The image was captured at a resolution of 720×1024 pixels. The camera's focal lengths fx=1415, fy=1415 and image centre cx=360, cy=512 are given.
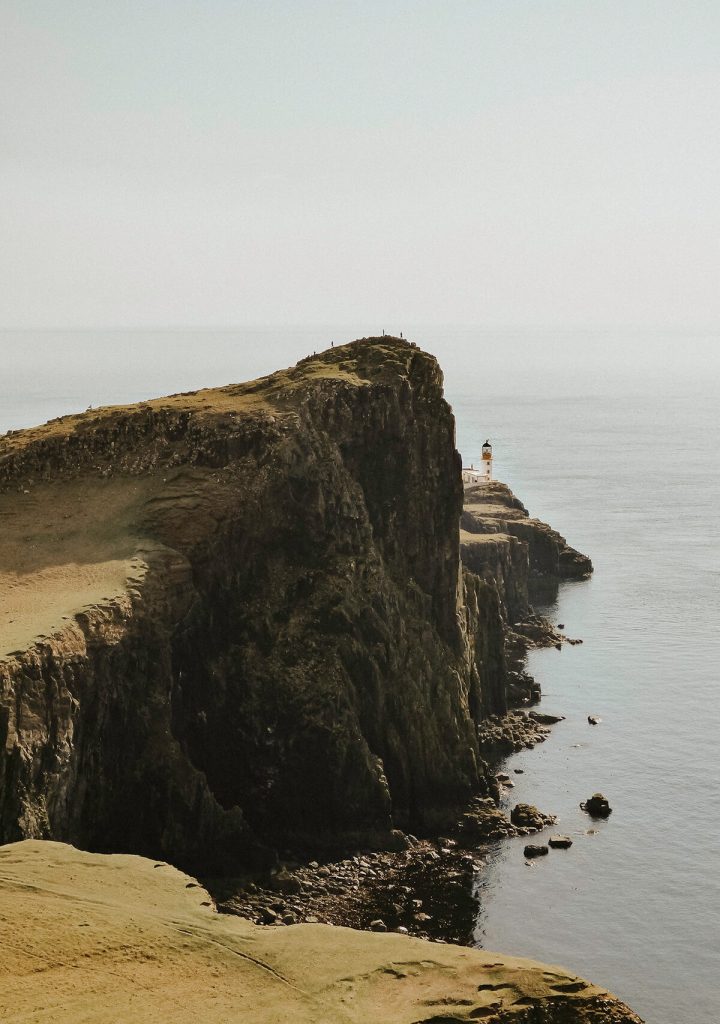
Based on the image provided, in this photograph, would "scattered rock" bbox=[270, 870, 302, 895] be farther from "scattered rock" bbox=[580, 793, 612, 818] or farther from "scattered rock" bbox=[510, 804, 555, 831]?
"scattered rock" bbox=[580, 793, 612, 818]

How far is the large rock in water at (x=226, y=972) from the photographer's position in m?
42.8

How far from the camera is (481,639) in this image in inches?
3841

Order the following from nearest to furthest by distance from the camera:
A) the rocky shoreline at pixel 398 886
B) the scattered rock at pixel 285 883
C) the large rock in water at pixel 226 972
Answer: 1. the large rock in water at pixel 226 972
2. the rocky shoreline at pixel 398 886
3. the scattered rock at pixel 285 883

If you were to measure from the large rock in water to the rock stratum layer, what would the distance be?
12.9 m

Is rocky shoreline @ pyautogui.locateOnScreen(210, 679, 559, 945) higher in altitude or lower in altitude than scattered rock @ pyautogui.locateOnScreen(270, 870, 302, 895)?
lower

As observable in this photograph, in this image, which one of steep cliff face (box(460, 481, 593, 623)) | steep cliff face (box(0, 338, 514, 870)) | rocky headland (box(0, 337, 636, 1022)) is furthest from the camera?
steep cliff face (box(460, 481, 593, 623))

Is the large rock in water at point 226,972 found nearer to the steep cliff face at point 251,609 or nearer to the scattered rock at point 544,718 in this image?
the steep cliff face at point 251,609

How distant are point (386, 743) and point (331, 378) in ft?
72.7

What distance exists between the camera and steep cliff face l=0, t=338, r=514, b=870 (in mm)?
66500

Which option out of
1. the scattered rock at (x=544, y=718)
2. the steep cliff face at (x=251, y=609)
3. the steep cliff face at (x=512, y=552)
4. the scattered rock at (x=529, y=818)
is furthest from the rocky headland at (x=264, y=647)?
the steep cliff face at (x=512, y=552)

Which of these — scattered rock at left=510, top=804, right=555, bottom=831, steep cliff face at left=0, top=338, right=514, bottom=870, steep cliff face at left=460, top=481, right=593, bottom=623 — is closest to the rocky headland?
steep cliff face at left=0, top=338, right=514, bottom=870

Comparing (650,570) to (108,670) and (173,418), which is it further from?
(108,670)

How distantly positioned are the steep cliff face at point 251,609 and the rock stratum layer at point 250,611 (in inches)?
4.9

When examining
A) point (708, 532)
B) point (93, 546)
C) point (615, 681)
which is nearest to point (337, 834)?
point (93, 546)
